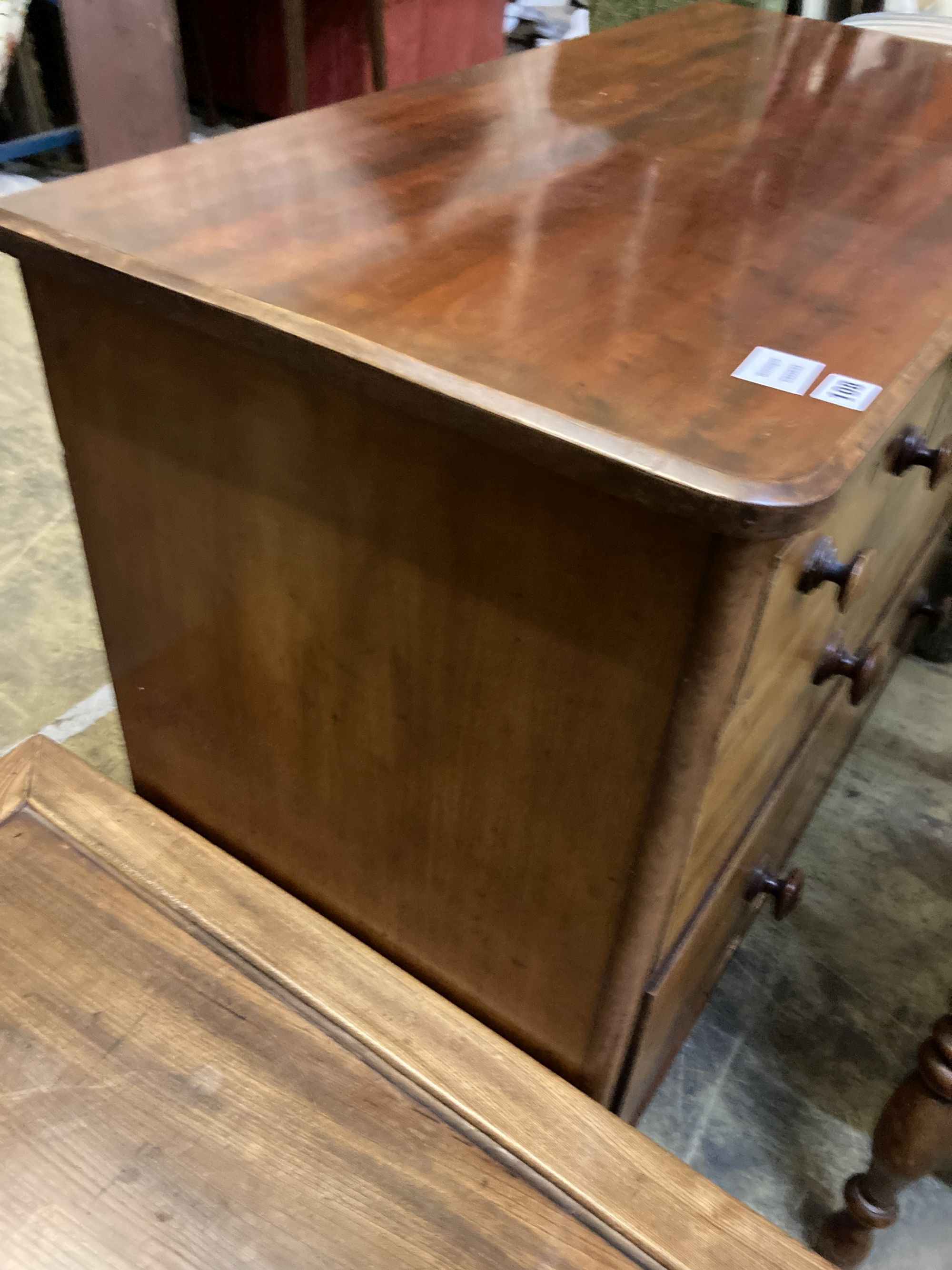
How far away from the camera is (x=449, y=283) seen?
55 centimetres

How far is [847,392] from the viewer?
1.57 feet

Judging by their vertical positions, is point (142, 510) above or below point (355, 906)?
above

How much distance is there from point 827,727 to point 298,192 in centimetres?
68

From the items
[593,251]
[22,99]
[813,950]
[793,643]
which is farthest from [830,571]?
[22,99]

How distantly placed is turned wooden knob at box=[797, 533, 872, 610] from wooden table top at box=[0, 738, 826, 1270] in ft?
1.24

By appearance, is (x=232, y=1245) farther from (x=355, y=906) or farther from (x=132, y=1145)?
(x=355, y=906)

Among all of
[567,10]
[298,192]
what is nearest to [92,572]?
[298,192]

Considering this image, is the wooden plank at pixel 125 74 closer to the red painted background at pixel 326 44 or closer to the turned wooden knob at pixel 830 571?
the red painted background at pixel 326 44

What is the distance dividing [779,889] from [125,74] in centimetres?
245

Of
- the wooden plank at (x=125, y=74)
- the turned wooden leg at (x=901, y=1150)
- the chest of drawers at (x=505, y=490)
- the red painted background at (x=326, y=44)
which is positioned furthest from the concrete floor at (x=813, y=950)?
the red painted background at (x=326, y=44)

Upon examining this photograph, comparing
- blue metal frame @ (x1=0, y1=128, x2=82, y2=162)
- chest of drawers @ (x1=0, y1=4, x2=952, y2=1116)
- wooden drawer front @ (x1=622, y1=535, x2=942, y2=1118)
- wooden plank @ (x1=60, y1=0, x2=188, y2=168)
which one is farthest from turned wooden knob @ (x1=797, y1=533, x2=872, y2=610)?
blue metal frame @ (x1=0, y1=128, x2=82, y2=162)

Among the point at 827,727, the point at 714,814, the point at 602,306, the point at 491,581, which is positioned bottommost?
the point at 827,727

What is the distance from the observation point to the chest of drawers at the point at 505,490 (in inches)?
18.2

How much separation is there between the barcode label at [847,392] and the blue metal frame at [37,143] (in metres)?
2.54
